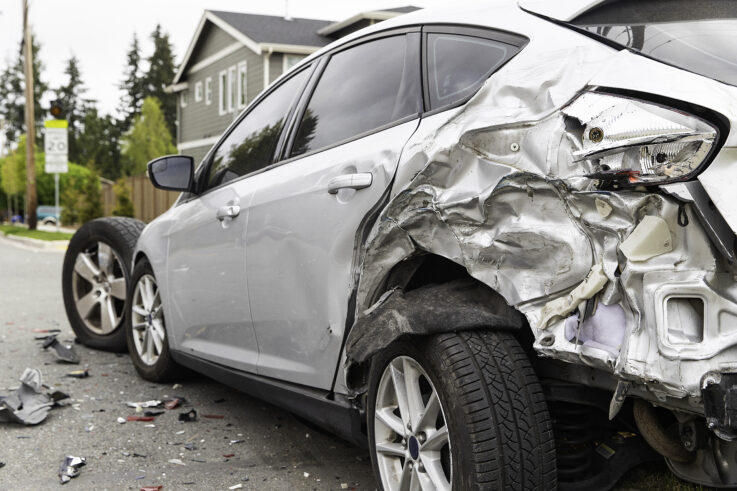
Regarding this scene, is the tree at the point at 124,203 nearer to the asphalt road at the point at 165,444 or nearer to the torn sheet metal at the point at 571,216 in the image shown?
the asphalt road at the point at 165,444

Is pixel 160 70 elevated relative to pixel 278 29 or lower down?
elevated

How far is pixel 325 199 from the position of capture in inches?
121

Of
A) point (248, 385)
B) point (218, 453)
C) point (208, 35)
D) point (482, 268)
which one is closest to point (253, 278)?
point (248, 385)

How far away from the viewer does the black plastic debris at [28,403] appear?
429 cm

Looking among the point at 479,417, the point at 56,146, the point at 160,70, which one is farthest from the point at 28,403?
the point at 160,70

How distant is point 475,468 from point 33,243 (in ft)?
67.9

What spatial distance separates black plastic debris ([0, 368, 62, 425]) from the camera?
429 centimetres

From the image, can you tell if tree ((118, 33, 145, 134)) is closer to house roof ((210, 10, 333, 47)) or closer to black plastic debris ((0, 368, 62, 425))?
house roof ((210, 10, 333, 47))

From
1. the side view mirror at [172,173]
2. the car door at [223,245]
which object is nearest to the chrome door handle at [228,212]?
the car door at [223,245]

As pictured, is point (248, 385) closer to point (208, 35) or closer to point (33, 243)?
point (33, 243)

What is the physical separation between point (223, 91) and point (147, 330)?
2639cm

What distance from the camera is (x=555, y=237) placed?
7.03ft

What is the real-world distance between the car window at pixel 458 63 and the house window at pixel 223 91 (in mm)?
27974

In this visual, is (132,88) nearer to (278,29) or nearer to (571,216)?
(278,29)
